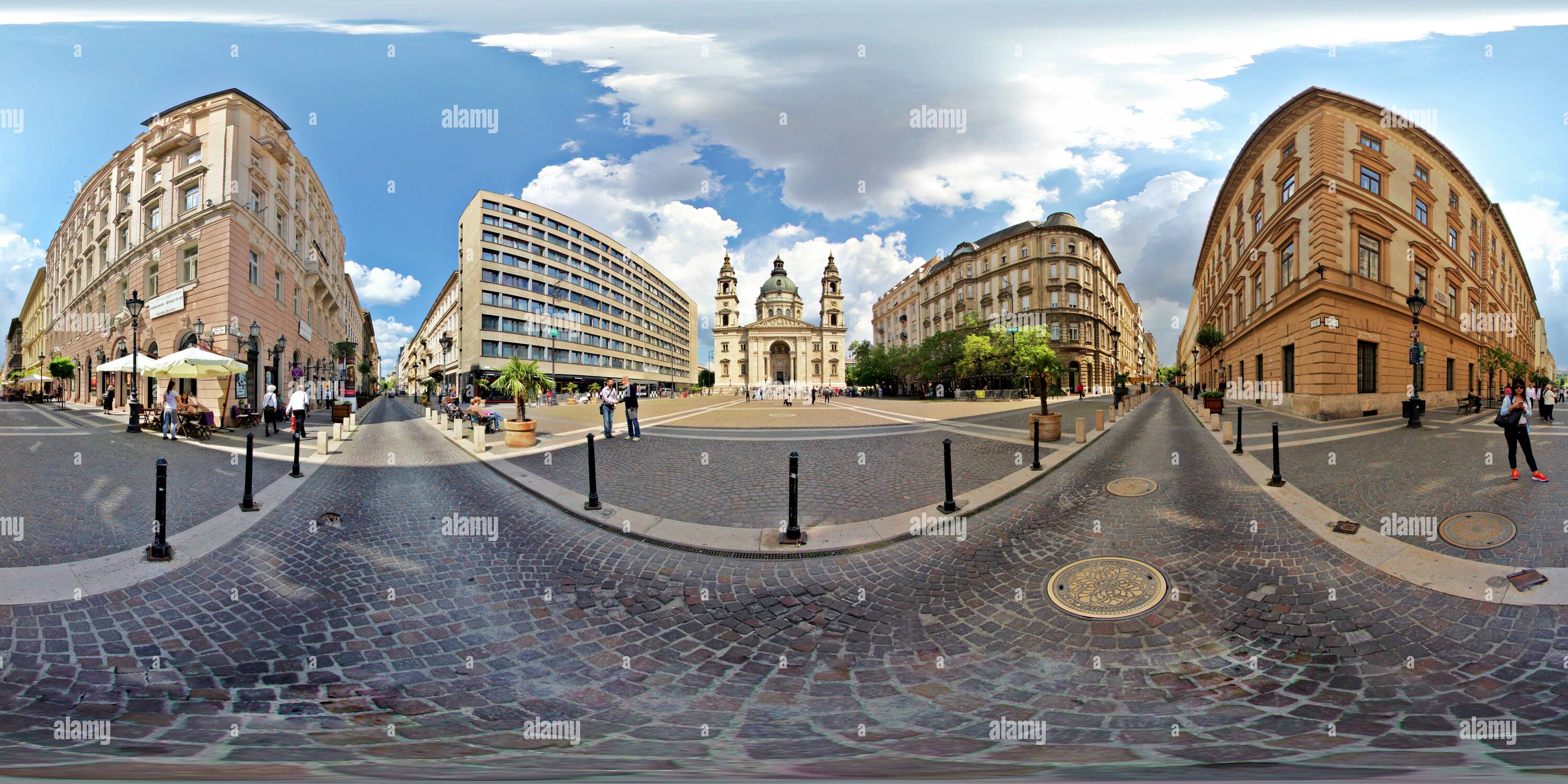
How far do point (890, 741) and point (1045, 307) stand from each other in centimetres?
6011

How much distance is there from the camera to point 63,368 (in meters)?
34.8

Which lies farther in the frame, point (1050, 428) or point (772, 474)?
point (1050, 428)

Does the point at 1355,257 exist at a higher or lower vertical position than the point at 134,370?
higher

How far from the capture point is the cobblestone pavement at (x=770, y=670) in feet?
8.86

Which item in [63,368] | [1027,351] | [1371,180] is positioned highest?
[1371,180]

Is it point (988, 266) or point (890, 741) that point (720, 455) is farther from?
point (988, 266)

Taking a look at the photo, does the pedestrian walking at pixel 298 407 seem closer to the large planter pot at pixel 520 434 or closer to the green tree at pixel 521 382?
the green tree at pixel 521 382

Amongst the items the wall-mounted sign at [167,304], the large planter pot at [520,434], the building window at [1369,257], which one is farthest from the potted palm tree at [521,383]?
the building window at [1369,257]

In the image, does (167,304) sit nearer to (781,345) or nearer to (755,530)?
(755,530)

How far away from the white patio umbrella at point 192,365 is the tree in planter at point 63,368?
30872mm

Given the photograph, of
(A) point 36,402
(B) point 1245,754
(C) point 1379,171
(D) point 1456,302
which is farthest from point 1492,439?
(A) point 36,402

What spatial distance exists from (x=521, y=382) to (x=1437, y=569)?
1771 centimetres

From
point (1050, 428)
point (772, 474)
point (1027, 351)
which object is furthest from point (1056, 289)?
point (772, 474)

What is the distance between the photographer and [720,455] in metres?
11.5
